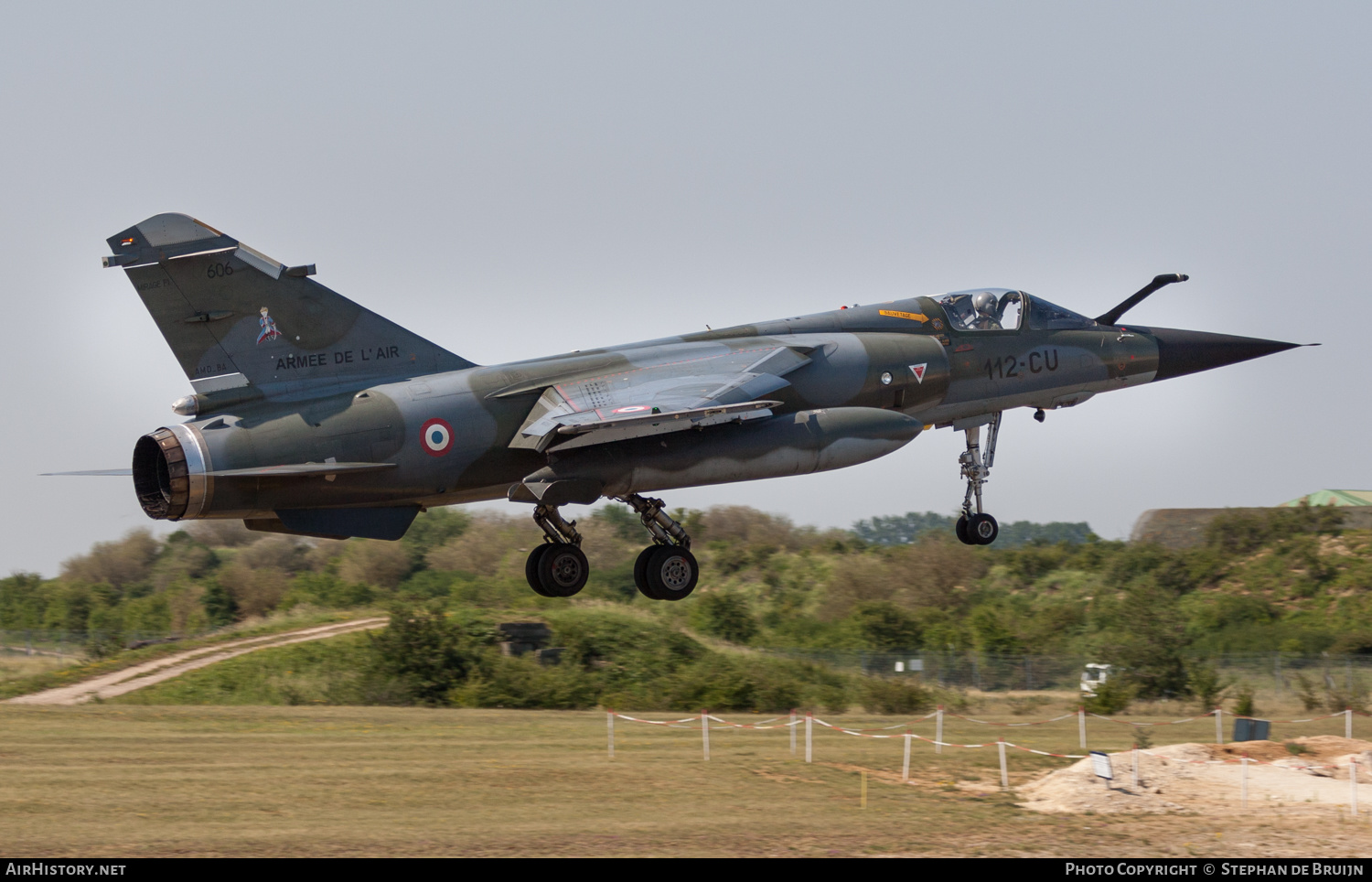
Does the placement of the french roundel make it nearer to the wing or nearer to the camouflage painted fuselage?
the camouflage painted fuselage

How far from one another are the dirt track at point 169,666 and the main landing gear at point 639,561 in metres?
18.0

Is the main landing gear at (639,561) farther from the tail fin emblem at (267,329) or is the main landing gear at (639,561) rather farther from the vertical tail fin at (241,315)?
the tail fin emblem at (267,329)

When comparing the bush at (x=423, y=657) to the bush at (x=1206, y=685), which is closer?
the bush at (x=423, y=657)

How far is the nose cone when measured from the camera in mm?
25094

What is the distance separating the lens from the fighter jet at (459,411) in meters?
18.3

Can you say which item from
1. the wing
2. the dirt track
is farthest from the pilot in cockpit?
the dirt track

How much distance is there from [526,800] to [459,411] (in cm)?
542

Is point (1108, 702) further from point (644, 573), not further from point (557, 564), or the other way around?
point (557, 564)

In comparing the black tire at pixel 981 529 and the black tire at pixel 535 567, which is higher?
the black tire at pixel 981 529

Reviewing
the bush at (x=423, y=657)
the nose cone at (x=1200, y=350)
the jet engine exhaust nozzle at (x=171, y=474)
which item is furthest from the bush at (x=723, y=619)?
the jet engine exhaust nozzle at (x=171, y=474)

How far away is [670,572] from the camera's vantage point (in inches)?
832

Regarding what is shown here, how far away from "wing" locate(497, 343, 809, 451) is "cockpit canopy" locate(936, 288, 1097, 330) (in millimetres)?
3632

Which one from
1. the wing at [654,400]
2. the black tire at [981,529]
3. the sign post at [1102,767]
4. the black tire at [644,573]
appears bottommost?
the sign post at [1102,767]
